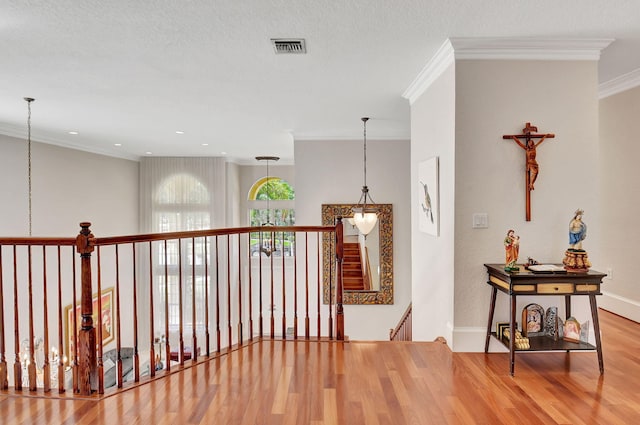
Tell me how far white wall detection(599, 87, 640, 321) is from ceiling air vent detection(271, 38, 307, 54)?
3360mm

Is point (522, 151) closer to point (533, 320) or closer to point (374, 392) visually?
point (533, 320)

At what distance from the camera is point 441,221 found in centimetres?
355

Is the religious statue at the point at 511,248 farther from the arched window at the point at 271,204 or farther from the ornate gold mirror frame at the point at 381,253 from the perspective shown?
the arched window at the point at 271,204

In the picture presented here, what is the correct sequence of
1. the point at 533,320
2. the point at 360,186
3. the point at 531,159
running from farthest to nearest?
the point at 360,186
the point at 531,159
the point at 533,320

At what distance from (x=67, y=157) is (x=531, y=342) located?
7.80 metres

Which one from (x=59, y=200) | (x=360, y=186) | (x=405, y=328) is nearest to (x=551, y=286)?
(x=405, y=328)

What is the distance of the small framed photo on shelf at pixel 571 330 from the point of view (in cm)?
297

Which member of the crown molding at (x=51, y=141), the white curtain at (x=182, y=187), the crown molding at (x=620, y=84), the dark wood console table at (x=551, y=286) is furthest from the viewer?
the white curtain at (x=182, y=187)

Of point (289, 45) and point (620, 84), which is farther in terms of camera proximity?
point (620, 84)

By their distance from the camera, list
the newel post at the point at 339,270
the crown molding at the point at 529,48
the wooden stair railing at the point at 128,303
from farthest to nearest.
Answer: the newel post at the point at 339,270, the crown molding at the point at 529,48, the wooden stair railing at the point at 128,303

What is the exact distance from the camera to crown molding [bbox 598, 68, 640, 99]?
3992mm

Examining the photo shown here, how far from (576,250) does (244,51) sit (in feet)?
9.28

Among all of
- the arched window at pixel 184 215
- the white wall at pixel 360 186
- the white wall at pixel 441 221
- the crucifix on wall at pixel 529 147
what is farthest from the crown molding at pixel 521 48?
the arched window at pixel 184 215

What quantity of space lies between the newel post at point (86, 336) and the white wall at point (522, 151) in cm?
262
